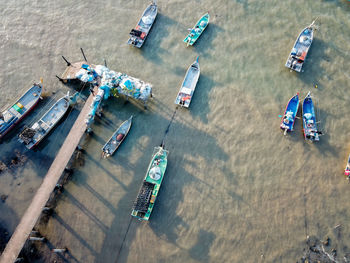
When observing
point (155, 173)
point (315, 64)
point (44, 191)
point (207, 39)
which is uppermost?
point (315, 64)

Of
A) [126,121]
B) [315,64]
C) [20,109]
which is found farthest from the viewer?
[315,64]

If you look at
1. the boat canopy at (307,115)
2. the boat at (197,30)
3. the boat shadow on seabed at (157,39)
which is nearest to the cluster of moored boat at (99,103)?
the boat at (197,30)

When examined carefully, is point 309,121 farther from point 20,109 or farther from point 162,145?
point 20,109

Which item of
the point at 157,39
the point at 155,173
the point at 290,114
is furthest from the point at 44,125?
the point at 290,114

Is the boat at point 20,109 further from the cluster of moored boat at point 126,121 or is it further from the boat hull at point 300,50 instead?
the boat hull at point 300,50

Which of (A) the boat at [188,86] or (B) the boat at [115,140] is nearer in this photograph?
(B) the boat at [115,140]

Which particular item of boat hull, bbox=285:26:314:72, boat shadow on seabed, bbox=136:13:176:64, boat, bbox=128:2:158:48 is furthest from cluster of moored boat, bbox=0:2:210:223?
boat hull, bbox=285:26:314:72

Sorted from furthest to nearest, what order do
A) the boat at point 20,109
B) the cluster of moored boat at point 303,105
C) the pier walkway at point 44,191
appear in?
the boat at point 20,109, the cluster of moored boat at point 303,105, the pier walkway at point 44,191

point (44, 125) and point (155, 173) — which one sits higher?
point (44, 125)
